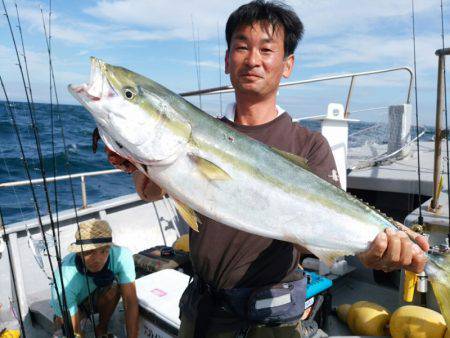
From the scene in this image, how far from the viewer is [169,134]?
78.0 inches

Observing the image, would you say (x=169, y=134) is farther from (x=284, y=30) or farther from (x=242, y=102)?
(x=284, y=30)

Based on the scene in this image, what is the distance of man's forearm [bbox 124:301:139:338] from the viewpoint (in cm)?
399

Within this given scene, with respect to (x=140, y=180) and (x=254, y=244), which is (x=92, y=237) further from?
(x=254, y=244)

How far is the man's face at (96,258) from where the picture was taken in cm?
435

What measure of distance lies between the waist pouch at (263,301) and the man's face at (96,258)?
7.53 ft

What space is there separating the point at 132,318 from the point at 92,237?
99cm

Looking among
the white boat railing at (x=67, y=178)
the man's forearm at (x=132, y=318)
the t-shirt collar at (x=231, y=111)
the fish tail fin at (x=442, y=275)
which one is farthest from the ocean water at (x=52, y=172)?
the fish tail fin at (x=442, y=275)

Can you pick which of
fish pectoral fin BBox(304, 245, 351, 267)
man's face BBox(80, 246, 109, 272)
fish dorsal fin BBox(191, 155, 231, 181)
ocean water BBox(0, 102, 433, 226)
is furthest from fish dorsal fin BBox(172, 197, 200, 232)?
ocean water BBox(0, 102, 433, 226)

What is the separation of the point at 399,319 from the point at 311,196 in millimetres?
2507

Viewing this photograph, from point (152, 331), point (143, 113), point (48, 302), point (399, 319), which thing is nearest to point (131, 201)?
point (48, 302)

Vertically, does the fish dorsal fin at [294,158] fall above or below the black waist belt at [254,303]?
above

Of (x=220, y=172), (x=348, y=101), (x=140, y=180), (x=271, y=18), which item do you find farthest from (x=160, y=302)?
(x=348, y=101)

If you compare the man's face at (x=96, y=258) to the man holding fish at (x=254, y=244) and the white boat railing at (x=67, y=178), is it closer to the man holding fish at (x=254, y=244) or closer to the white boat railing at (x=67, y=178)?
the white boat railing at (x=67, y=178)

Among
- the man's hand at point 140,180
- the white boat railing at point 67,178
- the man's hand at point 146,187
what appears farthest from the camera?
the white boat railing at point 67,178
